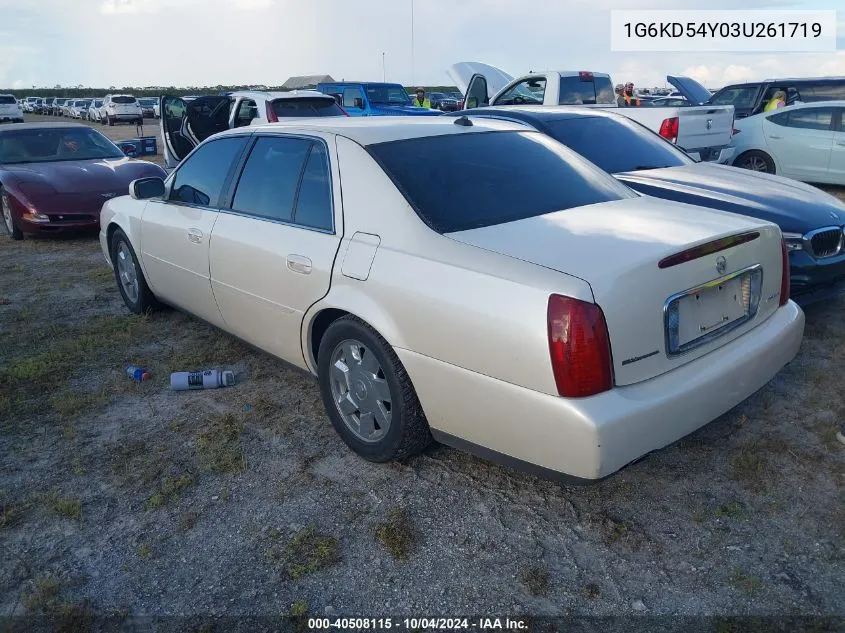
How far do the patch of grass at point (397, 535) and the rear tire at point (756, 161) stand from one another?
936 cm

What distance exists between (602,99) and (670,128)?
439 cm

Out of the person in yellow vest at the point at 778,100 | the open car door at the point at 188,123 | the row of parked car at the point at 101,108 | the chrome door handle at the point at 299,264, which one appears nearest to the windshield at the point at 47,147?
the open car door at the point at 188,123

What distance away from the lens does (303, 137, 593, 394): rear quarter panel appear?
2416 millimetres

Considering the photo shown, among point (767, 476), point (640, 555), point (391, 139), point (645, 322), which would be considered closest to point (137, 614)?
point (640, 555)

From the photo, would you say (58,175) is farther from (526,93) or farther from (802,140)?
(802,140)

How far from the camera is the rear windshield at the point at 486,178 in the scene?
10.0 ft

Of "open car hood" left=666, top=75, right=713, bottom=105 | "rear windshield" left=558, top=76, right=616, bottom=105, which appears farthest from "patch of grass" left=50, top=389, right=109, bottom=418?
"open car hood" left=666, top=75, right=713, bottom=105

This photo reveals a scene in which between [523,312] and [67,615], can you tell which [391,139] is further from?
[67,615]

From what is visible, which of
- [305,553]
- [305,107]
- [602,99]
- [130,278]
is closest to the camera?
[305,553]

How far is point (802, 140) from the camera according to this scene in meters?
9.88

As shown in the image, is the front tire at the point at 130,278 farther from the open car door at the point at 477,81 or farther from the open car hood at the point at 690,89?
the open car hood at the point at 690,89

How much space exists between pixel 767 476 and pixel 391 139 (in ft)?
7.63

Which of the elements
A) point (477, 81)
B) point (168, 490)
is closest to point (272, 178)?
point (168, 490)

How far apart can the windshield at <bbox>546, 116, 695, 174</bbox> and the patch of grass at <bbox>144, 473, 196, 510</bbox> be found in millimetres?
4149
